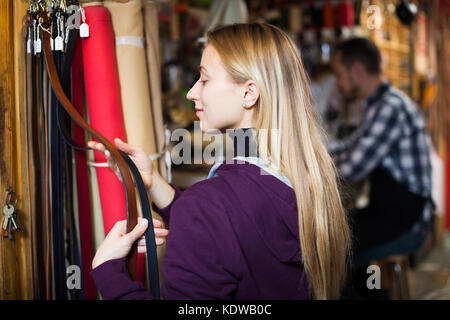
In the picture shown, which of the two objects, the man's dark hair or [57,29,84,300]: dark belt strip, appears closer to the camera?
[57,29,84,300]: dark belt strip

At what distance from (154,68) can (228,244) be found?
1.85ft

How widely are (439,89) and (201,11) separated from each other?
2.68 metres

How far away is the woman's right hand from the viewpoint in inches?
41.6

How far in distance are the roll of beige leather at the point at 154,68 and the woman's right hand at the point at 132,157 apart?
0.31 ft

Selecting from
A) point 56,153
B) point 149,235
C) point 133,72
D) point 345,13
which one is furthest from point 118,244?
point 345,13

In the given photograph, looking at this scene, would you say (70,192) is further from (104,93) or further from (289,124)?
(289,124)

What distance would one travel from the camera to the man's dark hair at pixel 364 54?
256 cm

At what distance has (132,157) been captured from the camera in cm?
110

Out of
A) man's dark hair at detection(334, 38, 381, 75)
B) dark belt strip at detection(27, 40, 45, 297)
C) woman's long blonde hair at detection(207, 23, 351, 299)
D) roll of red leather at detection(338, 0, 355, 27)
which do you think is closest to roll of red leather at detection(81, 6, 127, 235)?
dark belt strip at detection(27, 40, 45, 297)

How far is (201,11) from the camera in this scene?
281 centimetres

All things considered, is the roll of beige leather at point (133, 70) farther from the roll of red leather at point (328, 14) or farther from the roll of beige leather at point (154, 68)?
the roll of red leather at point (328, 14)

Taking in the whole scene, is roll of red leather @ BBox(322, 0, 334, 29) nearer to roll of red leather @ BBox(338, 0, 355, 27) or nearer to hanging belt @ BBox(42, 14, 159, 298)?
roll of red leather @ BBox(338, 0, 355, 27)

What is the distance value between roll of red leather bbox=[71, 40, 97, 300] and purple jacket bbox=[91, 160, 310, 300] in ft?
0.67
